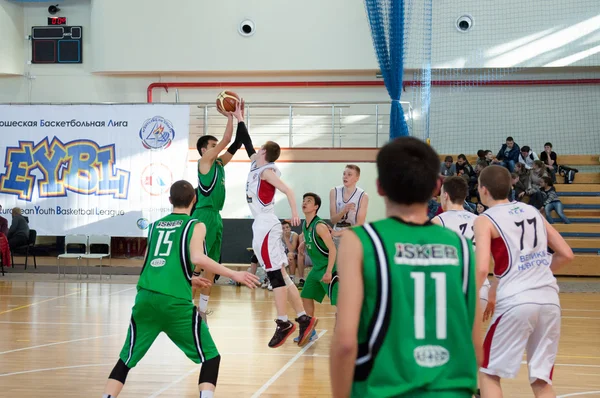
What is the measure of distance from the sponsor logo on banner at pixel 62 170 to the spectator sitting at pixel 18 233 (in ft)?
2.65

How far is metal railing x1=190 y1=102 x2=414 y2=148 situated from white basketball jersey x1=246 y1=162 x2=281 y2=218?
38.0 ft

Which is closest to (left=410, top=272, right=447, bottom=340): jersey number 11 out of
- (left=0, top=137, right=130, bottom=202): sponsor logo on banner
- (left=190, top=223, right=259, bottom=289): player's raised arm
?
(left=190, top=223, right=259, bottom=289): player's raised arm

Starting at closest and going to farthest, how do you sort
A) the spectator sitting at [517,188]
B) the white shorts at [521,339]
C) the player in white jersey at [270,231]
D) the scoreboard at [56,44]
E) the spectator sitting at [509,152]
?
the white shorts at [521,339]
the player in white jersey at [270,231]
the spectator sitting at [517,188]
the spectator sitting at [509,152]
the scoreboard at [56,44]

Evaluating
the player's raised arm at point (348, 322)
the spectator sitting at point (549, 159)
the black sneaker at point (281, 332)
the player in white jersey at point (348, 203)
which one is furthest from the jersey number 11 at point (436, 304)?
the spectator sitting at point (549, 159)

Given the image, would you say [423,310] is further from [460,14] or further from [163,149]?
[460,14]

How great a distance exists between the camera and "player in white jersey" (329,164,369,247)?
7750mm

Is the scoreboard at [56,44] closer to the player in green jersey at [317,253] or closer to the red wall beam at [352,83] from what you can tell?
the red wall beam at [352,83]

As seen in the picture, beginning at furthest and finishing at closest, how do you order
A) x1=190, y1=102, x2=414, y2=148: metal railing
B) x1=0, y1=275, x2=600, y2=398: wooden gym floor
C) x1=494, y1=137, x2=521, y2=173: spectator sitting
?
x1=190, y1=102, x2=414, y2=148: metal railing → x1=494, y1=137, x2=521, y2=173: spectator sitting → x1=0, y1=275, x2=600, y2=398: wooden gym floor

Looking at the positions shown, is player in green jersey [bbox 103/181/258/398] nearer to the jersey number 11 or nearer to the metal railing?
the jersey number 11

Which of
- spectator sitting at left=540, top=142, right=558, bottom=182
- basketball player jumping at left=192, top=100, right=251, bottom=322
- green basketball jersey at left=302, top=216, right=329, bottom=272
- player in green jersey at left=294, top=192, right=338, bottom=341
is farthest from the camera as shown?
spectator sitting at left=540, top=142, right=558, bottom=182

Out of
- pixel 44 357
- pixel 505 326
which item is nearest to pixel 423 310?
pixel 505 326

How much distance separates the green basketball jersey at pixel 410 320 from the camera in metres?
2.14

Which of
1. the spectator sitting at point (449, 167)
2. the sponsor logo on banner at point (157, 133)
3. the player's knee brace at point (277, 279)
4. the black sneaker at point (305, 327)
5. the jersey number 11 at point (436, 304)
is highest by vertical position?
the sponsor logo on banner at point (157, 133)

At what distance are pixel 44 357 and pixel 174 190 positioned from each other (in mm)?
3376
